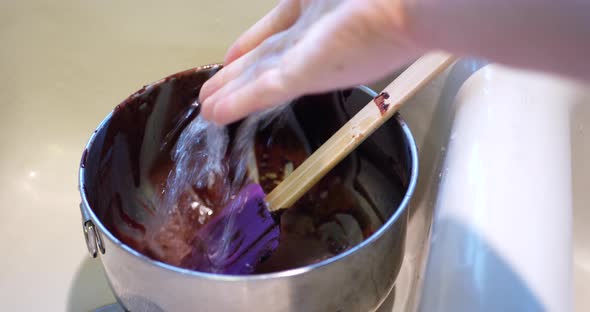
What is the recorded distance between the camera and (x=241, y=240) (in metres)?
0.48

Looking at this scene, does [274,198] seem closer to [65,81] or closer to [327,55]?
[327,55]

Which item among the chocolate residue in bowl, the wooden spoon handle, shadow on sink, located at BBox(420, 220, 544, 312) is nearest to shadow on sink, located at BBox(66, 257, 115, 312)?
the chocolate residue in bowl

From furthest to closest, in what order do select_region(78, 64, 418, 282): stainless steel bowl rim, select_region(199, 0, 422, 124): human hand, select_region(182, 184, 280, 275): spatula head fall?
select_region(182, 184, 280, 275): spatula head < select_region(78, 64, 418, 282): stainless steel bowl rim < select_region(199, 0, 422, 124): human hand

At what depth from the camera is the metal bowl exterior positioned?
0.36 m

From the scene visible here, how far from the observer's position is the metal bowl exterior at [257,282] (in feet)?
1.17

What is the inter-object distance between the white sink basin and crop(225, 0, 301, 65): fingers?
154mm

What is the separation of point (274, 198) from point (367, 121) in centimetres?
10

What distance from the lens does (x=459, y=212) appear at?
36 cm

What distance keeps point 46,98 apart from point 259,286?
0.49 meters

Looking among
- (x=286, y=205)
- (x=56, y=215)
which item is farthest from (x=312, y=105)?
(x=56, y=215)

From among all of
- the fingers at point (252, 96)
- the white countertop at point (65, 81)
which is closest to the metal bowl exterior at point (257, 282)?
the fingers at point (252, 96)

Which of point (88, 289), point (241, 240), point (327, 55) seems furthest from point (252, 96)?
point (88, 289)

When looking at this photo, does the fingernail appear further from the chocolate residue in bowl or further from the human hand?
the chocolate residue in bowl

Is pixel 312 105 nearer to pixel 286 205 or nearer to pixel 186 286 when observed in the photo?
pixel 286 205
